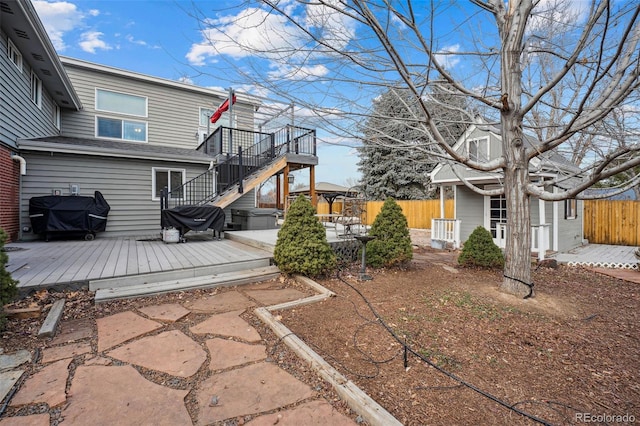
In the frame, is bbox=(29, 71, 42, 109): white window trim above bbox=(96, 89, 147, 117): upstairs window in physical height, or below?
below

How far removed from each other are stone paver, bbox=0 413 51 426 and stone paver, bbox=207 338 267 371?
91 centimetres

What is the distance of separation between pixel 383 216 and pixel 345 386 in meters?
3.87

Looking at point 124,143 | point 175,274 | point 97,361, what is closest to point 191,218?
point 175,274

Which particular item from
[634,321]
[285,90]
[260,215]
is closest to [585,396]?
[634,321]

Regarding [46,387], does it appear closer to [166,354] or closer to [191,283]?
[166,354]

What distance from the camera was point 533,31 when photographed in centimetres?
381

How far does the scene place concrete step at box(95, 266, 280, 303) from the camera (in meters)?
3.58

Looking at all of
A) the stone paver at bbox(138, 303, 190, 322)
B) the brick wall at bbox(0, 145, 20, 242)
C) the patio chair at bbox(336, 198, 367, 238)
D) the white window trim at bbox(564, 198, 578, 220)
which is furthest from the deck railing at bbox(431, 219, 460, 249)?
the brick wall at bbox(0, 145, 20, 242)

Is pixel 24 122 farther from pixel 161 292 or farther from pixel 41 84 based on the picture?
pixel 161 292

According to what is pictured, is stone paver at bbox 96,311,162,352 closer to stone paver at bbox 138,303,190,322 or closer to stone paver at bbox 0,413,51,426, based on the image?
stone paver at bbox 138,303,190,322

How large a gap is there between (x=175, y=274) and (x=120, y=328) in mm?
1387

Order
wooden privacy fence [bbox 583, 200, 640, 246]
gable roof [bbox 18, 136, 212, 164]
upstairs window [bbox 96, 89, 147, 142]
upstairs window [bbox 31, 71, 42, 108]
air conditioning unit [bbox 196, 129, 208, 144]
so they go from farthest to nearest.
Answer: air conditioning unit [bbox 196, 129, 208, 144] < upstairs window [bbox 96, 89, 147, 142] < wooden privacy fence [bbox 583, 200, 640, 246] < upstairs window [bbox 31, 71, 42, 108] < gable roof [bbox 18, 136, 212, 164]

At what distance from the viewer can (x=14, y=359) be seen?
2264 mm

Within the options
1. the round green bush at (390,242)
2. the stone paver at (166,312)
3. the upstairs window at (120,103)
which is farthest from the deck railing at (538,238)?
the upstairs window at (120,103)
